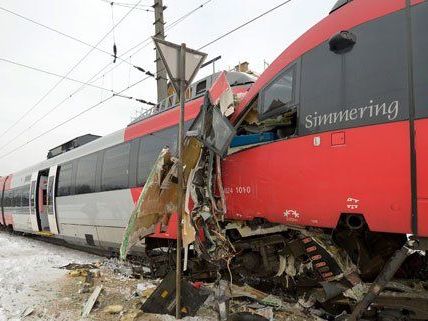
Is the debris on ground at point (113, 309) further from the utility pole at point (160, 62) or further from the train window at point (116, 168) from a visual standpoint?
the utility pole at point (160, 62)

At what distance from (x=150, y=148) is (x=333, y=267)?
192 inches

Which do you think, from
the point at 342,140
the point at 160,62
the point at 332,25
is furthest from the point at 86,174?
the point at 342,140

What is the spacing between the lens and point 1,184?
2158cm

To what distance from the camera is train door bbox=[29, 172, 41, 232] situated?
15.3m

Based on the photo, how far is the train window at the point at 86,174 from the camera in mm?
10312

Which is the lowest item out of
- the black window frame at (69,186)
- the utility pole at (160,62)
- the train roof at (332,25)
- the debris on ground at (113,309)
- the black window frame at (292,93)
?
the debris on ground at (113,309)

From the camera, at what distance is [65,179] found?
12.2 meters

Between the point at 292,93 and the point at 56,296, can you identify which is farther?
the point at 56,296

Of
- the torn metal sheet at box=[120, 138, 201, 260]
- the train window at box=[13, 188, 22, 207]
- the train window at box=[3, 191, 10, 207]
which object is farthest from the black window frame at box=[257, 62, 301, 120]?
the train window at box=[3, 191, 10, 207]

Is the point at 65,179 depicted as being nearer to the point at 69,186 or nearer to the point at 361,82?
the point at 69,186

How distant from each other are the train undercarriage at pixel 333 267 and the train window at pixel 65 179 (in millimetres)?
7424

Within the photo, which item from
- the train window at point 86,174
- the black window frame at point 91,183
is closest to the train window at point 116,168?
the black window frame at point 91,183

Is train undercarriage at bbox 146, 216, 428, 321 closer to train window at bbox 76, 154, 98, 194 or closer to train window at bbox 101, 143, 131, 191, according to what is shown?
train window at bbox 101, 143, 131, 191

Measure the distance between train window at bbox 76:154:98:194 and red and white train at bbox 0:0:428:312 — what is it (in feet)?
19.4
